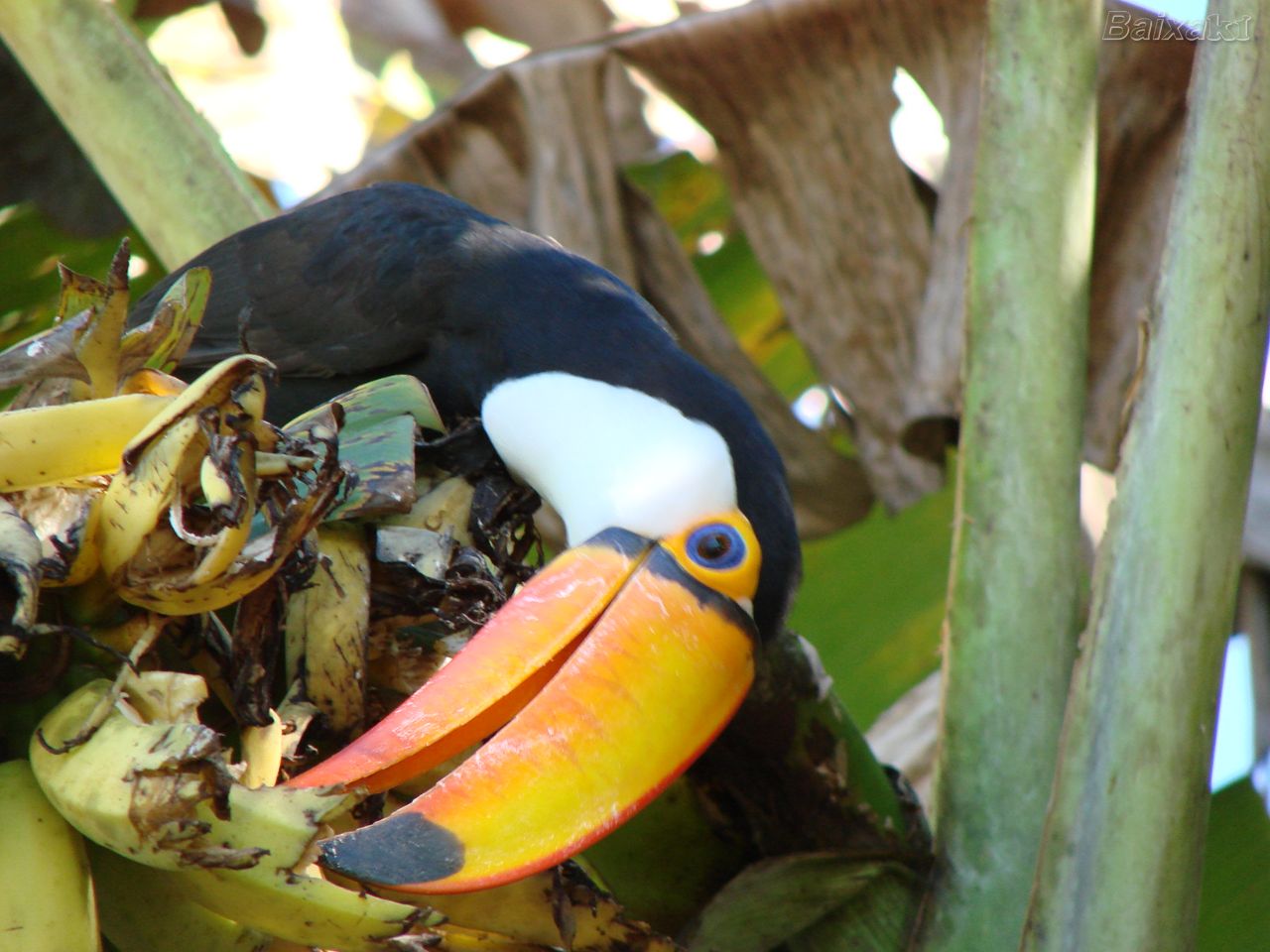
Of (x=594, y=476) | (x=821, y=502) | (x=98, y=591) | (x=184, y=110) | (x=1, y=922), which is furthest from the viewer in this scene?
(x=821, y=502)

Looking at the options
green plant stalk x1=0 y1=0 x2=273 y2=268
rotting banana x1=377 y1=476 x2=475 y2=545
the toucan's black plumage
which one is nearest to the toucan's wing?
the toucan's black plumage

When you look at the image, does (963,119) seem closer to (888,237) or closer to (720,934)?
(888,237)

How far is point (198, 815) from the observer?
0.97 meters

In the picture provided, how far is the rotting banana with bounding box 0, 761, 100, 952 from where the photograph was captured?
98 cm

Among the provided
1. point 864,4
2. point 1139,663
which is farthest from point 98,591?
point 864,4

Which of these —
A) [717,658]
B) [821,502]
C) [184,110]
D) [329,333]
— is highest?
[184,110]

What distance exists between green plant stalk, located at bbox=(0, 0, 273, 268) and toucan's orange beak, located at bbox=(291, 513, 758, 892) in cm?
77

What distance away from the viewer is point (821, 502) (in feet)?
8.21

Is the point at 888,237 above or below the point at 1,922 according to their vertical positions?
below

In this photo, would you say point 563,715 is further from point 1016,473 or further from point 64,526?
point 1016,473

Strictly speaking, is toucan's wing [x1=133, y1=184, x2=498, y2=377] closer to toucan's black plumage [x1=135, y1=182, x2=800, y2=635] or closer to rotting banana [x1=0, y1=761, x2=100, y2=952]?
toucan's black plumage [x1=135, y1=182, x2=800, y2=635]

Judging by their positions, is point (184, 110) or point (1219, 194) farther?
point (184, 110)

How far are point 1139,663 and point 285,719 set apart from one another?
2.55 feet

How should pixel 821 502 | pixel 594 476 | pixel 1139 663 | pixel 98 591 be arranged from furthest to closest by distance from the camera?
pixel 821 502, pixel 594 476, pixel 1139 663, pixel 98 591
